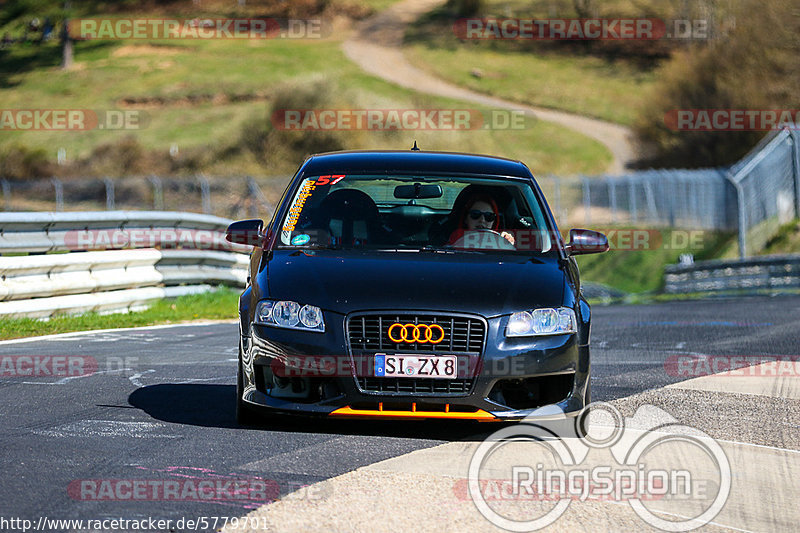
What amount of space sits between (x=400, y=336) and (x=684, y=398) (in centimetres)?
260

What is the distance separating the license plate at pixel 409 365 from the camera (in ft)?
20.3

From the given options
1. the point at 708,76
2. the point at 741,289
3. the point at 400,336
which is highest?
the point at 708,76

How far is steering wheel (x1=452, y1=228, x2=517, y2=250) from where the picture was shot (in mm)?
7320

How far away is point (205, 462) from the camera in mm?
5668

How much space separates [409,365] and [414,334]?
164 millimetres

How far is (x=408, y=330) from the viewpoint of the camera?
6211mm

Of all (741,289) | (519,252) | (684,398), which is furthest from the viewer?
(741,289)

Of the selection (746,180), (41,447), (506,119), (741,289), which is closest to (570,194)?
(746,180)

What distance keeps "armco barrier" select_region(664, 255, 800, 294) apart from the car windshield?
15303mm

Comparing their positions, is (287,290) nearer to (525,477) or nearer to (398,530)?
(525,477)

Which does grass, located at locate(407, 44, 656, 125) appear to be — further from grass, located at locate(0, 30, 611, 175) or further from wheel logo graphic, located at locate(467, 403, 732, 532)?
wheel logo graphic, located at locate(467, 403, 732, 532)
